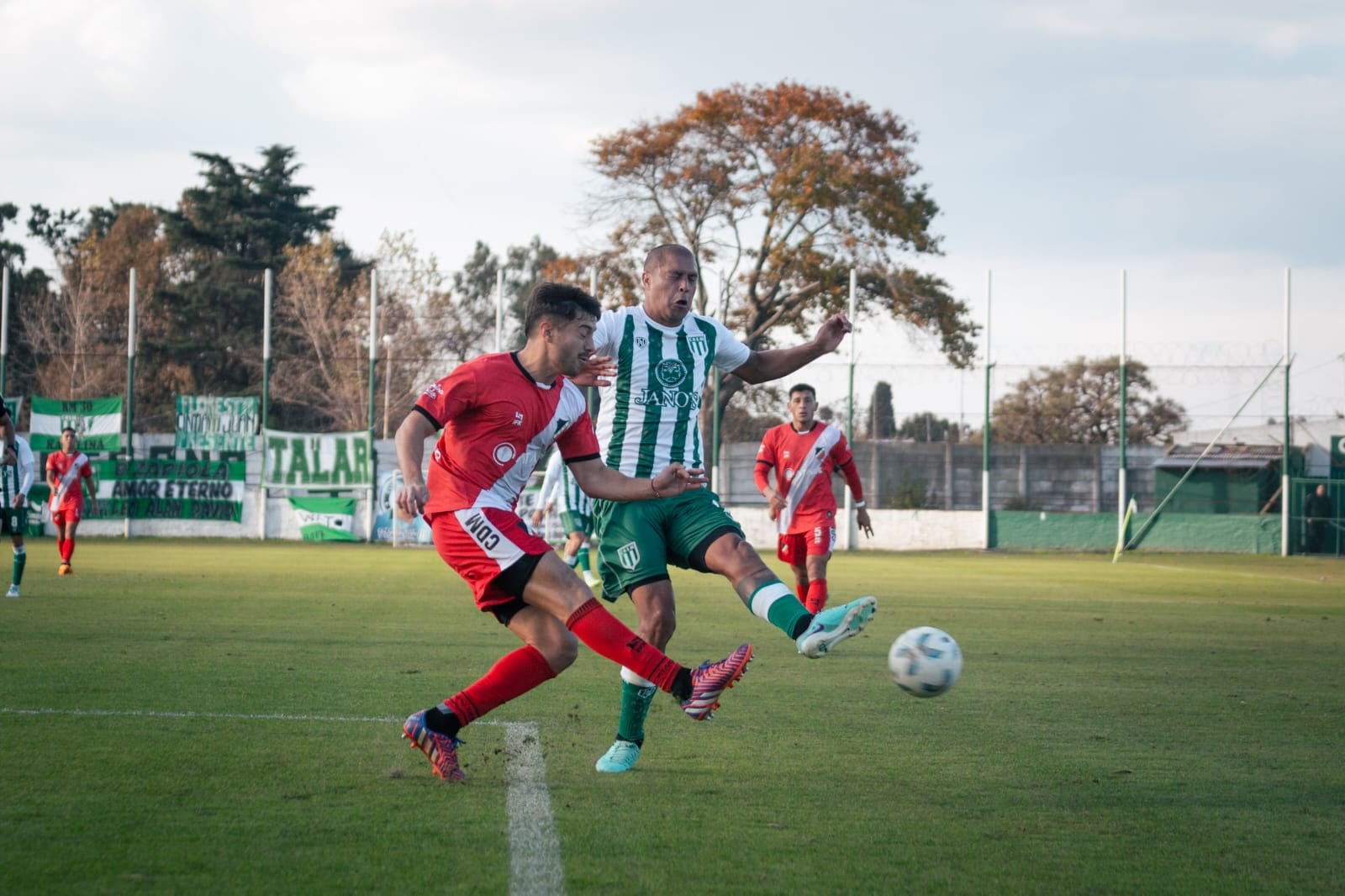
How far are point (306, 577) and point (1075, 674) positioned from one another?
39.6 feet

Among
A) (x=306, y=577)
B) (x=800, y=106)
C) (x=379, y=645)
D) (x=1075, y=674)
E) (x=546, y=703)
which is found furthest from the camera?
(x=800, y=106)

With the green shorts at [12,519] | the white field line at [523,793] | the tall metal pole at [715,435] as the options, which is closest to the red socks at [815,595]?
the white field line at [523,793]

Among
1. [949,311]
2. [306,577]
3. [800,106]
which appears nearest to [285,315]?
[800,106]

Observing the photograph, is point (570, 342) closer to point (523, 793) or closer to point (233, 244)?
point (523, 793)

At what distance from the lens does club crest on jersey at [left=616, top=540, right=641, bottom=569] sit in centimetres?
577

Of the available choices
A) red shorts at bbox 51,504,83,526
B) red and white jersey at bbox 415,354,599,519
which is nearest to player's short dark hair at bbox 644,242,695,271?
red and white jersey at bbox 415,354,599,519

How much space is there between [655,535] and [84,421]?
2920cm

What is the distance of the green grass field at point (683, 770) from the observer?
3996 millimetres

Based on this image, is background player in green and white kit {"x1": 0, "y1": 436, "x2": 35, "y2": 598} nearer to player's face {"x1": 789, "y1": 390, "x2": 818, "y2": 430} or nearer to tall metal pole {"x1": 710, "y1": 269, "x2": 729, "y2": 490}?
player's face {"x1": 789, "y1": 390, "x2": 818, "y2": 430}

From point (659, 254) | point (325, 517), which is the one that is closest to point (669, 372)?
point (659, 254)

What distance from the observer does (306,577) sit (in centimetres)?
→ 1823

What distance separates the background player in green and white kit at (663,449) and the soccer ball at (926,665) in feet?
1.74

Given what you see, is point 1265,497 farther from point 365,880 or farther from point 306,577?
point 365,880

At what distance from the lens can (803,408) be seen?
495 inches
